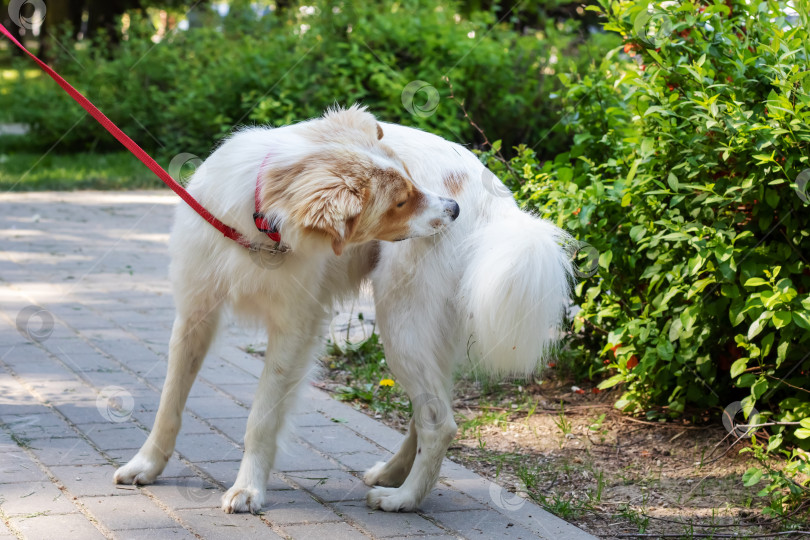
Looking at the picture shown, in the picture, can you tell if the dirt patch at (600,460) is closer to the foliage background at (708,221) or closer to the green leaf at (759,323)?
the foliage background at (708,221)

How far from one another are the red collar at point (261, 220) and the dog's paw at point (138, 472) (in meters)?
1.10

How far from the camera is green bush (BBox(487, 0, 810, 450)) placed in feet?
11.4

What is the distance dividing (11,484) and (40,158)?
10.4 metres

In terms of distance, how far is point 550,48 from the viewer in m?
11.9

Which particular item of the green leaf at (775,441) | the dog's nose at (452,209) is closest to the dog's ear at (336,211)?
the dog's nose at (452,209)

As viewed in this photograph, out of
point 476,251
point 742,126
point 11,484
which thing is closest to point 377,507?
point 476,251

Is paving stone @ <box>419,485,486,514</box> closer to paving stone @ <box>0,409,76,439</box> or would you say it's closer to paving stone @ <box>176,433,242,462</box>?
paving stone @ <box>176,433,242,462</box>

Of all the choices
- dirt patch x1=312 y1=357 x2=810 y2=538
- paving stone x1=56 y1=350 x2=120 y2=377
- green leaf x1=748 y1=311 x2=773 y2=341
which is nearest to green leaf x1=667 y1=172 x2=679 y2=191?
green leaf x1=748 y1=311 x2=773 y2=341

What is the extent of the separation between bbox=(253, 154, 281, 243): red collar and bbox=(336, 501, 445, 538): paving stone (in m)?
1.13

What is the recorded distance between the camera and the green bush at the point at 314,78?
10719 mm

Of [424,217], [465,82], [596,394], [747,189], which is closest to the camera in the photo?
[424,217]

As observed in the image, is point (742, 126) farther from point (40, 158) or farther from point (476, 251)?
point (40, 158)

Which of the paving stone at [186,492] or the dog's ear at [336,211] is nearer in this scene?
the dog's ear at [336,211]

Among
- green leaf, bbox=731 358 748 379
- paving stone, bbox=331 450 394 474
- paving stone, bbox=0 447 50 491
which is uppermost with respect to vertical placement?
green leaf, bbox=731 358 748 379
